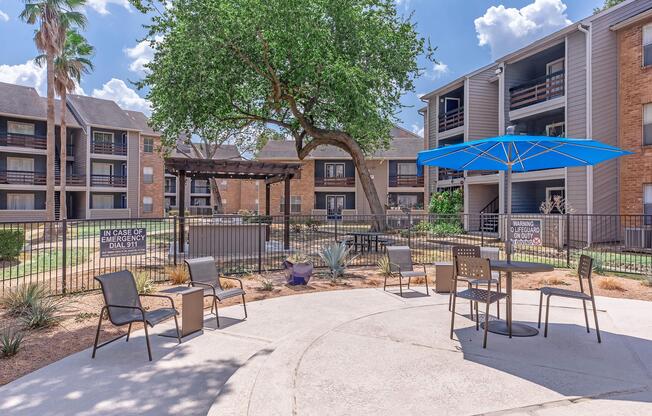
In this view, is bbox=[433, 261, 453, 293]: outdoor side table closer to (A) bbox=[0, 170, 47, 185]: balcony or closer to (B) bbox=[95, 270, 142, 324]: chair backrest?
(B) bbox=[95, 270, 142, 324]: chair backrest

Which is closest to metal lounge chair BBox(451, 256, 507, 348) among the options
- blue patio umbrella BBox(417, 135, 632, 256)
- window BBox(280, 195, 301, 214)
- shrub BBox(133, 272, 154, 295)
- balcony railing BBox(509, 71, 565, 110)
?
blue patio umbrella BBox(417, 135, 632, 256)

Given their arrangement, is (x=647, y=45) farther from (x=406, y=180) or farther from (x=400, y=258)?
(x=406, y=180)

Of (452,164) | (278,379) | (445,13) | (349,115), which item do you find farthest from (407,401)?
(445,13)

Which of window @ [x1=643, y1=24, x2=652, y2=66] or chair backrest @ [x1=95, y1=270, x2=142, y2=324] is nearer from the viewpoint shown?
chair backrest @ [x1=95, y1=270, x2=142, y2=324]

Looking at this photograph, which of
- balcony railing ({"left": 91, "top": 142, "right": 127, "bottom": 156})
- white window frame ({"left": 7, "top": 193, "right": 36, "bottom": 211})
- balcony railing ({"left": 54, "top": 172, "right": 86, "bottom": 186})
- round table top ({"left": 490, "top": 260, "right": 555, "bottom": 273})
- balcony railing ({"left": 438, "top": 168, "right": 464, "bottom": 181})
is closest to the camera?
round table top ({"left": 490, "top": 260, "right": 555, "bottom": 273})

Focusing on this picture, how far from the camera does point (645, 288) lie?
8.87 meters

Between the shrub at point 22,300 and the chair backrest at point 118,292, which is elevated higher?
the chair backrest at point 118,292

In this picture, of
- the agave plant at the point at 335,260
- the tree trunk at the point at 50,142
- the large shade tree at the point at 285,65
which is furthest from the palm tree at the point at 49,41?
the agave plant at the point at 335,260

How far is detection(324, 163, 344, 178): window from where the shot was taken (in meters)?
40.8

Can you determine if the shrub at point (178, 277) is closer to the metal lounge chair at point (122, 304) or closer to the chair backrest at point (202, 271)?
the chair backrest at point (202, 271)

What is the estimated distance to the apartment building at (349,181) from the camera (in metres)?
39.6

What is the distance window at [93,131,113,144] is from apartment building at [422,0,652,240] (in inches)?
1221

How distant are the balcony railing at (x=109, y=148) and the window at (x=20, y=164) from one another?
17.1ft

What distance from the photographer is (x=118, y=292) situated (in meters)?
5.20
